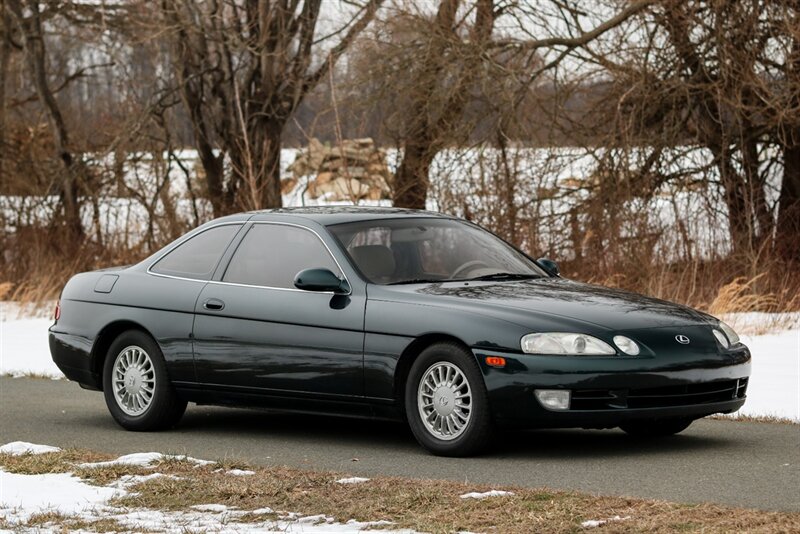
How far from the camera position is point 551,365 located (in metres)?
8.66

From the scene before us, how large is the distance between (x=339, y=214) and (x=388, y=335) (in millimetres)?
1458

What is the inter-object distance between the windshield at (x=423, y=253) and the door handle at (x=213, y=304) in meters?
0.88

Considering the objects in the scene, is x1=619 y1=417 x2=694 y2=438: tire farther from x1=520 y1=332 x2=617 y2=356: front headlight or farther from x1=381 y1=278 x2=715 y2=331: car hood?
x1=520 y1=332 x2=617 y2=356: front headlight

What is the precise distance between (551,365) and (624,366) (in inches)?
16.2

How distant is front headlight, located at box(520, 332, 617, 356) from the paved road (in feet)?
2.08

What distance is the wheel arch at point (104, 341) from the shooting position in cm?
1077

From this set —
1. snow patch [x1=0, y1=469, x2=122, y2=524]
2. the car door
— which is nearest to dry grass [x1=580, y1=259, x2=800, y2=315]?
the car door

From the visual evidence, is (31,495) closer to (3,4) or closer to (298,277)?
(298,277)

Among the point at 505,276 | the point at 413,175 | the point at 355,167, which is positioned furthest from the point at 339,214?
the point at 355,167

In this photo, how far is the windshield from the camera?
32.2 ft

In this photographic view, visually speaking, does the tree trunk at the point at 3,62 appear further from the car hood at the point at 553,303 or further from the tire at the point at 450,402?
the tire at the point at 450,402

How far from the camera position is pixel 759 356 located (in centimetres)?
1473

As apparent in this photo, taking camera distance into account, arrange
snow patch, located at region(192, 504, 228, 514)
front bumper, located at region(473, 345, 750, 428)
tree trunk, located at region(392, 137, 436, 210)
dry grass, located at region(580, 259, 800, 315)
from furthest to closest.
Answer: tree trunk, located at region(392, 137, 436, 210), dry grass, located at region(580, 259, 800, 315), front bumper, located at region(473, 345, 750, 428), snow patch, located at region(192, 504, 228, 514)

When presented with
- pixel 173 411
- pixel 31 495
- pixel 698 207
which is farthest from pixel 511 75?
pixel 31 495
